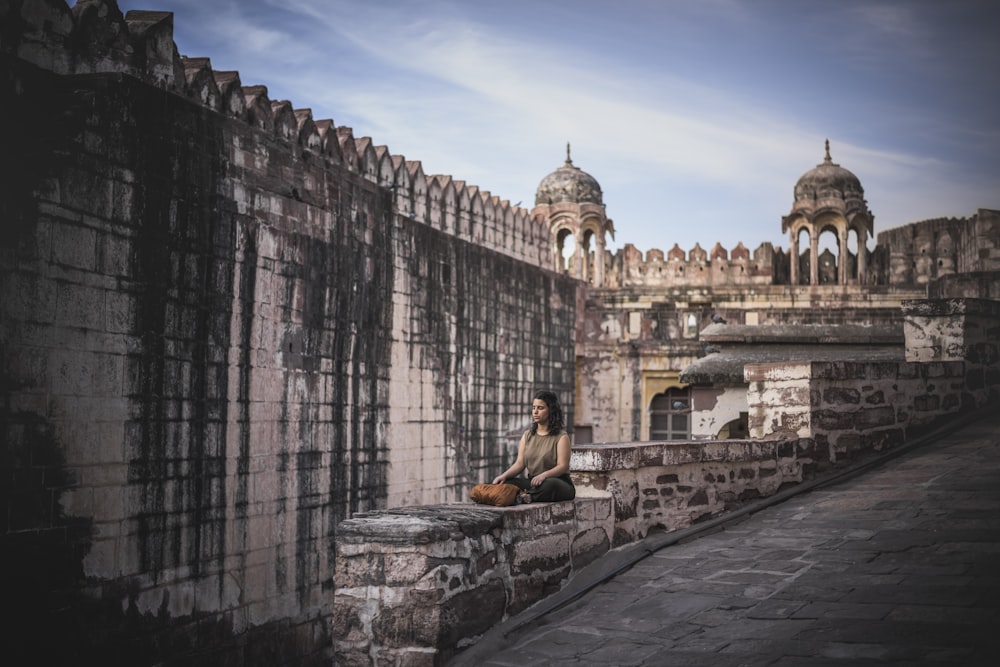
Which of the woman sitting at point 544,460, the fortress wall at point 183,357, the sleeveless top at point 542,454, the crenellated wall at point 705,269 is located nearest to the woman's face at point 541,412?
the woman sitting at point 544,460

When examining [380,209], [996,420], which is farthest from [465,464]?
[996,420]

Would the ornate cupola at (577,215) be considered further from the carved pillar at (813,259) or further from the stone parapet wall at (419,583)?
the stone parapet wall at (419,583)

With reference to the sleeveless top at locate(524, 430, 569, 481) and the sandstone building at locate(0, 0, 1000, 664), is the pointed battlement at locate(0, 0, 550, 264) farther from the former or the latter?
the sleeveless top at locate(524, 430, 569, 481)

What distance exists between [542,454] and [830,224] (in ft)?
77.9

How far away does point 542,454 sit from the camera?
19.6 ft

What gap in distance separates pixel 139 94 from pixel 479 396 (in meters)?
7.78

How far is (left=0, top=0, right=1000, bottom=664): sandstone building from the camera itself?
660cm

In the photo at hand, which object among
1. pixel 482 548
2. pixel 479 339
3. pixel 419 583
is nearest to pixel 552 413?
pixel 482 548

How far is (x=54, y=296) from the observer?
6703 millimetres

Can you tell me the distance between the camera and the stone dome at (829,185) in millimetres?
27328

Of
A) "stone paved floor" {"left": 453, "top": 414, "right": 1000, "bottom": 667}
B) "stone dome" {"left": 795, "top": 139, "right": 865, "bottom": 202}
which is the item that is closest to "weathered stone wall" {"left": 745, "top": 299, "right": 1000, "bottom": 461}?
"stone paved floor" {"left": 453, "top": 414, "right": 1000, "bottom": 667}

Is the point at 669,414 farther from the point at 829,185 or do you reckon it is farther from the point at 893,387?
the point at 893,387

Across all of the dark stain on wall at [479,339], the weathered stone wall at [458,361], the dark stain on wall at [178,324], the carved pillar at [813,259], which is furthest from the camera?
the carved pillar at [813,259]

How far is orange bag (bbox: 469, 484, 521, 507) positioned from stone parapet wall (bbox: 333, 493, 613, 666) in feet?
0.70
